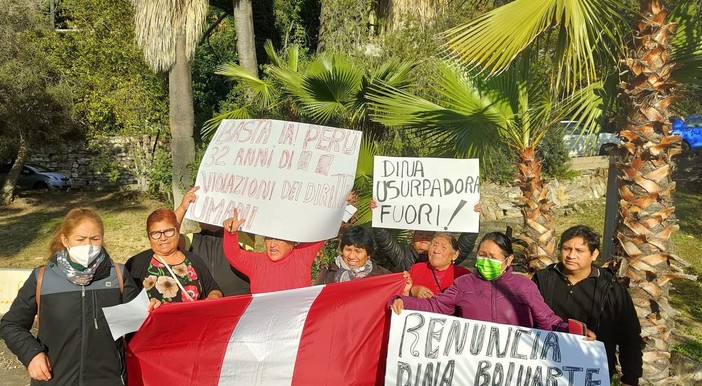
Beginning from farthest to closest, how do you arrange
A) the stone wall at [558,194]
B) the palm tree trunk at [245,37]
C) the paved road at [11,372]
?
the stone wall at [558,194]
the palm tree trunk at [245,37]
the paved road at [11,372]

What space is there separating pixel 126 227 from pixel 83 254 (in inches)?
451

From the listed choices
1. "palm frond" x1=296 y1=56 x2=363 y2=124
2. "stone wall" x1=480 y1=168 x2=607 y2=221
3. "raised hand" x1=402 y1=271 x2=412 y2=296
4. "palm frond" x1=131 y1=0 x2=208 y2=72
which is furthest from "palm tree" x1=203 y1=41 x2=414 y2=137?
"stone wall" x1=480 y1=168 x2=607 y2=221

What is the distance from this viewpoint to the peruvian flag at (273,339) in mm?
3842

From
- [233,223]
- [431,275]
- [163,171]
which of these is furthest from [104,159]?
[431,275]

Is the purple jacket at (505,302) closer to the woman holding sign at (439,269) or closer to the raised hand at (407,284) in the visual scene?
the raised hand at (407,284)

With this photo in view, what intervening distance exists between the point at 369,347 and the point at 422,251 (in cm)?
139

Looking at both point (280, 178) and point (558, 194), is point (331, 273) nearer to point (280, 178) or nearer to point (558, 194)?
point (280, 178)

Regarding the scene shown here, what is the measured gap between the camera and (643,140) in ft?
16.5

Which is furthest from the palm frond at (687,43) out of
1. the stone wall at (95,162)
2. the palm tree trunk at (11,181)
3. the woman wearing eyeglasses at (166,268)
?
the palm tree trunk at (11,181)

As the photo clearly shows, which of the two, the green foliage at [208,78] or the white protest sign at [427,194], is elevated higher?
the green foliage at [208,78]

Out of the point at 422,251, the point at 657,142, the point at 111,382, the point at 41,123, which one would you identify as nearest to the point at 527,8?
the point at 657,142

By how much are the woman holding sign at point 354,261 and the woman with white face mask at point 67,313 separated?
1488mm

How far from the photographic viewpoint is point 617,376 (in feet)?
18.7

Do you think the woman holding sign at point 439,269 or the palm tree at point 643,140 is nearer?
the woman holding sign at point 439,269
